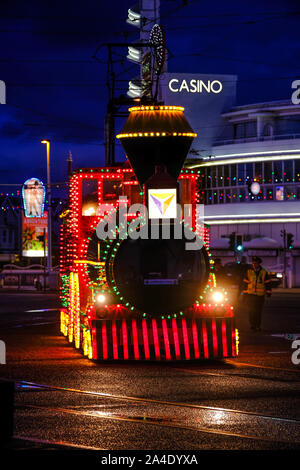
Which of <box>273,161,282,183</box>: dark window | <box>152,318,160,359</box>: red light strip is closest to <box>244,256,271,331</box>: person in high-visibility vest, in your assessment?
<box>152,318,160,359</box>: red light strip

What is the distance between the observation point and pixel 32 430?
8500mm

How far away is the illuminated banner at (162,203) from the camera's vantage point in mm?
14391

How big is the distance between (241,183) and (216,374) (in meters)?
60.5

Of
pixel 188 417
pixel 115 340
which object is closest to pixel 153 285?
pixel 115 340

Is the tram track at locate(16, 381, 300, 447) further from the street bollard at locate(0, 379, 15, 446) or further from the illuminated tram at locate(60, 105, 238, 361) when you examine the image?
the illuminated tram at locate(60, 105, 238, 361)

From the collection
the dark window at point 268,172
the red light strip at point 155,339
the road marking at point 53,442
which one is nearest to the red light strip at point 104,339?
the red light strip at point 155,339

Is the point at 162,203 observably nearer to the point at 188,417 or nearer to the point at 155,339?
the point at 155,339

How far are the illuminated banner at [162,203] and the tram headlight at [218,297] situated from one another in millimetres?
1563

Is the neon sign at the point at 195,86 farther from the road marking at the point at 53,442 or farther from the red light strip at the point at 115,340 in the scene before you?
the road marking at the point at 53,442

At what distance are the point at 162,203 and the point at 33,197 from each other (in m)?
47.8

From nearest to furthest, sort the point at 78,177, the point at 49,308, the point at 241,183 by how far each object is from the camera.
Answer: the point at 78,177
the point at 49,308
the point at 241,183

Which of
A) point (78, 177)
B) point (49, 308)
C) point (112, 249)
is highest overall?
point (78, 177)
